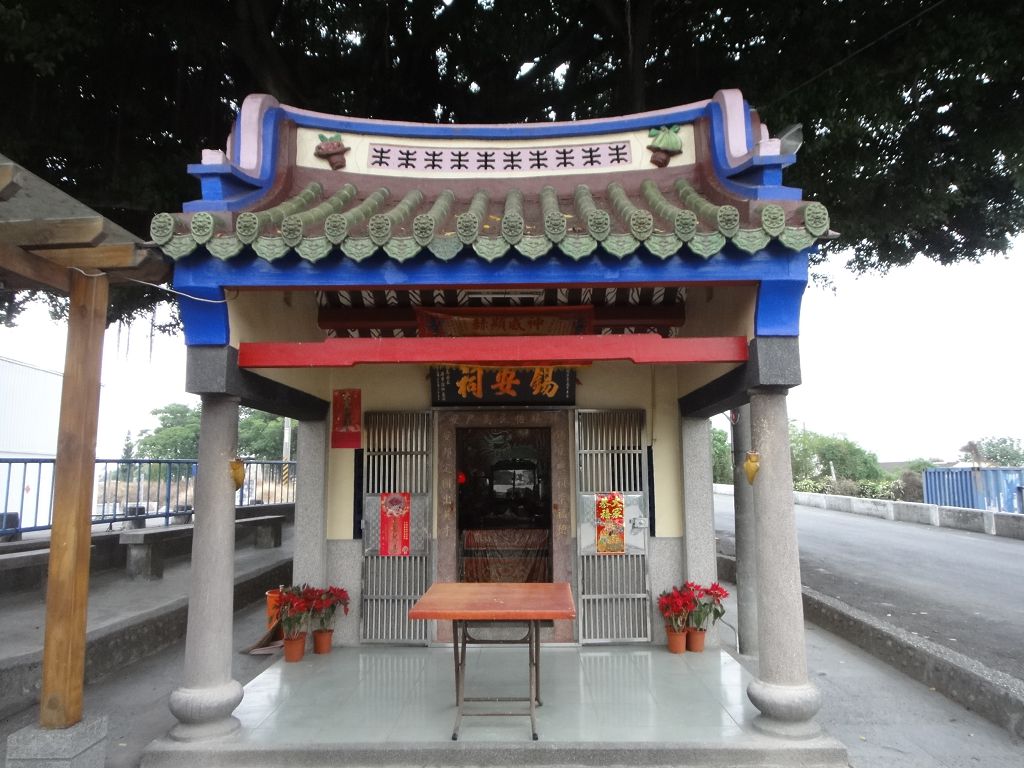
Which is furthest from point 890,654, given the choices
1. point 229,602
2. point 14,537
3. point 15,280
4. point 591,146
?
point 14,537

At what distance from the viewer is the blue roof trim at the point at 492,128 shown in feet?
19.8

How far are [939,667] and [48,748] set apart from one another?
695cm

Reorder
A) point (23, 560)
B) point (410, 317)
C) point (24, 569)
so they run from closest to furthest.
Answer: point (410, 317), point (23, 560), point (24, 569)

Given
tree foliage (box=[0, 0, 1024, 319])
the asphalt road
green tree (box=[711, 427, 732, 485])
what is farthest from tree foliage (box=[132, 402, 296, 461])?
the asphalt road

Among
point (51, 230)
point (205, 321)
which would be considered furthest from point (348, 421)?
point (51, 230)

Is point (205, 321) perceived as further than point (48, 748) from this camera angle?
Yes

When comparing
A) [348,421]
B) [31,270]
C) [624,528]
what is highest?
[31,270]

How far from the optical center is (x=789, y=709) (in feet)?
14.7

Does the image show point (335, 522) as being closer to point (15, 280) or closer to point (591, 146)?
point (15, 280)

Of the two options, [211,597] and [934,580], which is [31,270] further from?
[934,580]

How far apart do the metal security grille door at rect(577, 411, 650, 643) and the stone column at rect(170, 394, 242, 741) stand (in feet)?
11.9

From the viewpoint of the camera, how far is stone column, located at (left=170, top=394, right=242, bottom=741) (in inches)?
179

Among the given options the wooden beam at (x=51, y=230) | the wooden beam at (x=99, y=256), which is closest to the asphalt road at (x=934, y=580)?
the wooden beam at (x=99, y=256)

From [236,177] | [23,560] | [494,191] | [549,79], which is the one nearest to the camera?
[236,177]
